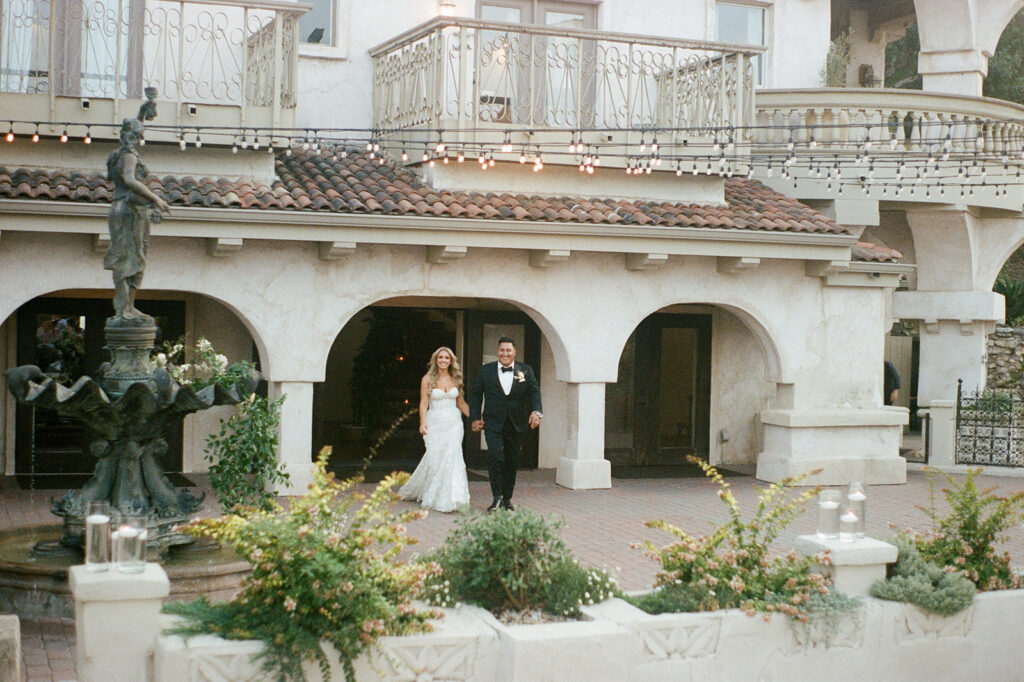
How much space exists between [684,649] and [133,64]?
10859mm

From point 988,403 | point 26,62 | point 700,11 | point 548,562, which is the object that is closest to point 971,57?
point 700,11

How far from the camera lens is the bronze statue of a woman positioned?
8.99 meters

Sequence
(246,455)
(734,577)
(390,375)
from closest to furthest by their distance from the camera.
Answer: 1. (734,577)
2. (246,455)
3. (390,375)

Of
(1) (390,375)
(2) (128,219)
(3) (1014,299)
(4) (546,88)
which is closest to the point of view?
(2) (128,219)

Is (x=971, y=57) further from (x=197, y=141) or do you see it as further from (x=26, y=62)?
(x=26, y=62)

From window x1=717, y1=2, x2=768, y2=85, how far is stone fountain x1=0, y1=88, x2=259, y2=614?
474 inches

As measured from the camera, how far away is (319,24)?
16.9m

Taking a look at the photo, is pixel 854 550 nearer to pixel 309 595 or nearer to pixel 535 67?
pixel 309 595

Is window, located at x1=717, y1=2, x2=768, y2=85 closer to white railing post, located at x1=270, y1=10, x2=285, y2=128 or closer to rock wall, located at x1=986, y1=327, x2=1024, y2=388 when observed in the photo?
rock wall, located at x1=986, y1=327, x2=1024, y2=388

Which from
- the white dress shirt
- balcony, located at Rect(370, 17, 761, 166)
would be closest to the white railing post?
balcony, located at Rect(370, 17, 761, 166)

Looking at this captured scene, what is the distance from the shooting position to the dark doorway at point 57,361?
1526cm

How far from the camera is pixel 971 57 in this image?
19.3 meters

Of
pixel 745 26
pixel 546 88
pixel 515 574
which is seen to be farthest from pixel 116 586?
pixel 745 26

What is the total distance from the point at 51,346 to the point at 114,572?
34.7ft
